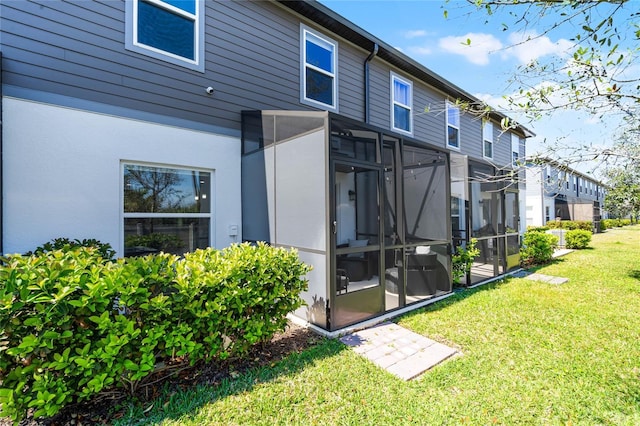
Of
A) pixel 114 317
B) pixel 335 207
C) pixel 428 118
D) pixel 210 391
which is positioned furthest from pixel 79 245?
pixel 428 118

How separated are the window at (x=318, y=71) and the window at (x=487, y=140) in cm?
793

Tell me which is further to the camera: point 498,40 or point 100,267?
point 498,40

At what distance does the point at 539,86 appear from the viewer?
300 centimetres

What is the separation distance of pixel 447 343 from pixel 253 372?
2.43 metres

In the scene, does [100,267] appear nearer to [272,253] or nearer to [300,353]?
[272,253]

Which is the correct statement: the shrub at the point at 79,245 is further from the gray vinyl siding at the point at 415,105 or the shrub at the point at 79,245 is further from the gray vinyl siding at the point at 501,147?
the gray vinyl siding at the point at 501,147

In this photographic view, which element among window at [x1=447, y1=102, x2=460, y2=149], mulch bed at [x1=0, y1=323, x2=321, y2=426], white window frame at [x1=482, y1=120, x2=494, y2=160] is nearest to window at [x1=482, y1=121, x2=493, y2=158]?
white window frame at [x1=482, y1=120, x2=494, y2=160]

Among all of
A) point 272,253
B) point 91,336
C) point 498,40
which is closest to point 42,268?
point 91,336

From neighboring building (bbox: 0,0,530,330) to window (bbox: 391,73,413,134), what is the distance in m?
1.77

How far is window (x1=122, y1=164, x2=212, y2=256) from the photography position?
14.3ft

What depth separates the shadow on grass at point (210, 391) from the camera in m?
2.44

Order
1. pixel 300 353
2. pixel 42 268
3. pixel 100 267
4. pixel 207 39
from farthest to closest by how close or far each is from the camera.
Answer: pixel 207 39 → pixel 300 353 → pixel 100 267 → pixel 42 268

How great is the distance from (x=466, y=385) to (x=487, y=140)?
11.7 m

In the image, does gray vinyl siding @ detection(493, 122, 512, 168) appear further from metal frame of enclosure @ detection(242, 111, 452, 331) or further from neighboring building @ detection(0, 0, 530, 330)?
metal frame of enclosure @ detection(242, 111, 452, 331)
